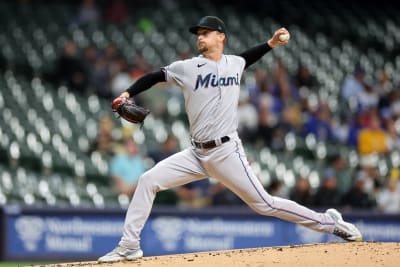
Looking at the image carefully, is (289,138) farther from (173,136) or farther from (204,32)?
(204,32)

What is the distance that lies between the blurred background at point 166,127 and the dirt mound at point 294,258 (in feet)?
16.5

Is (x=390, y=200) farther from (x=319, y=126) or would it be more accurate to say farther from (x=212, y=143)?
(x=212, y=143)

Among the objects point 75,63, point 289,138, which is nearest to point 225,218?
point 289,138

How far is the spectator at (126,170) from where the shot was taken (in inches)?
550

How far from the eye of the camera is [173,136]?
14.9 metres

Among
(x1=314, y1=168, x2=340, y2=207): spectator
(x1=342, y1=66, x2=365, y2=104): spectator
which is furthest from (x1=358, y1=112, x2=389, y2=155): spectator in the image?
(x1=314, y1=168, x2=340, y2=207): spectator

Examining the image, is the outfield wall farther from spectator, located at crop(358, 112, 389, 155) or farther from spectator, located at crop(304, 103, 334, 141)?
spectator, located at crop(304, 103, 334, 141)

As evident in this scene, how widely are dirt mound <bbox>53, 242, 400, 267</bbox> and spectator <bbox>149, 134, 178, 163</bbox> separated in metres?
5.65

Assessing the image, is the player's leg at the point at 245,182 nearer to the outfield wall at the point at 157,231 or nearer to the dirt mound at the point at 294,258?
the dirt mound at the point at 294,258

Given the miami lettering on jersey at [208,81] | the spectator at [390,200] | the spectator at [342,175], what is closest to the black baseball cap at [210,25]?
the miami lettering on jersey at [208,81]

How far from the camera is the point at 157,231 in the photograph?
44.5 ft

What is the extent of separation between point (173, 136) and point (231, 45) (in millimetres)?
3697

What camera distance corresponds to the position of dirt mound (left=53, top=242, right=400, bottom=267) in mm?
7992

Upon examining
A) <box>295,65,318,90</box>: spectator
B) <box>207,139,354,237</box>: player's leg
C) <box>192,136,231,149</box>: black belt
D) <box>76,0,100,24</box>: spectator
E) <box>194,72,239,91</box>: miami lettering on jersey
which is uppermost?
<box>76,0,100,24</box>: spectator
